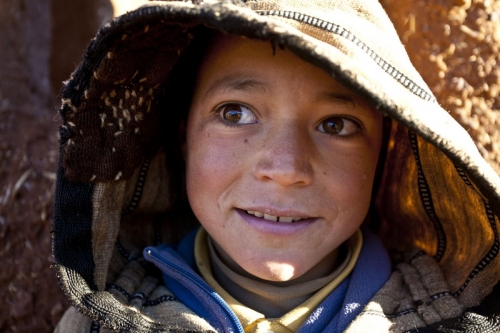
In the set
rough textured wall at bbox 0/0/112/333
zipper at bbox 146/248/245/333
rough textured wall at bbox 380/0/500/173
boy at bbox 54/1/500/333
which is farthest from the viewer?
rough textured wall at bbox 0/0/112/333

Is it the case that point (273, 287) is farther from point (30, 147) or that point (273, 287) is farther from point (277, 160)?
point (30, 147)

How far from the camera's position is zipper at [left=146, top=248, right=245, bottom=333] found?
1.36 m

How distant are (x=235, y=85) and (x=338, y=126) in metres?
0.25

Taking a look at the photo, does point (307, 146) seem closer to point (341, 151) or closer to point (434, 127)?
point (341, 151)

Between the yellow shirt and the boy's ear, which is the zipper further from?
the boy's ear

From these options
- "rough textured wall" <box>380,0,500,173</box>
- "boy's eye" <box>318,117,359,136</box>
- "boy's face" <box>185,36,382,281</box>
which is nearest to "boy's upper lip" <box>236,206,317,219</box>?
"boy's face" <box>185,36,382,281</box>

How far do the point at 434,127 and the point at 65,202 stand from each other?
0.81 meters

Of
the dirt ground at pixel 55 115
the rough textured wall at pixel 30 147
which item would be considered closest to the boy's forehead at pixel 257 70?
the dirt ground at pixel 55 115

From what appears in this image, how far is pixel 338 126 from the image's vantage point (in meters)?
1.40

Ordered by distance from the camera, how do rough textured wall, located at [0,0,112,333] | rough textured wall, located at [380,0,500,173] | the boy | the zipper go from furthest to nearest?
1. rough textured wall, located at [0,0,112,333]
2. rough textured wall, located at [380,0,500,173]
3. the zipper
4. the boy

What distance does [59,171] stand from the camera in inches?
54.0

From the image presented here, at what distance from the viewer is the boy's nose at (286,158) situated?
4.15ft

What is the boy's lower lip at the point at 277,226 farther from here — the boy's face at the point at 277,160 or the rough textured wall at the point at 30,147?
the rough textured wall at the point at 30,147

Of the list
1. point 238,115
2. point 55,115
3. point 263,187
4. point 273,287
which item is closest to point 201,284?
point 273,287
